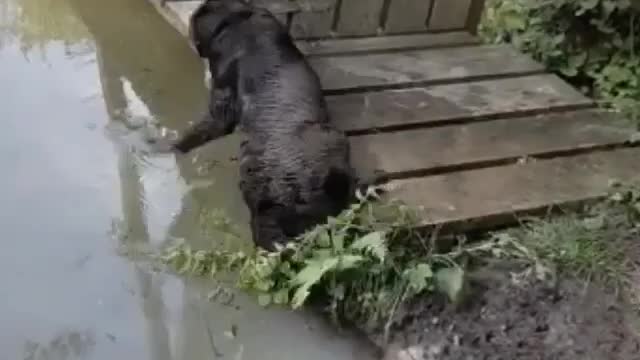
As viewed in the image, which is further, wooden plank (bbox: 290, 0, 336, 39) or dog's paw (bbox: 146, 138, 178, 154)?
wooden plank (bbox: 290, 0, 336, 39)

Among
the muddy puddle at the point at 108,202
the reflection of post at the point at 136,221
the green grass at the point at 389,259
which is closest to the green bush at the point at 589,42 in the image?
the green grass at the point at 389,259

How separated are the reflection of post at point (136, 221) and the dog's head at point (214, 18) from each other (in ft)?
1.87

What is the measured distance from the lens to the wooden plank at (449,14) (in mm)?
5168

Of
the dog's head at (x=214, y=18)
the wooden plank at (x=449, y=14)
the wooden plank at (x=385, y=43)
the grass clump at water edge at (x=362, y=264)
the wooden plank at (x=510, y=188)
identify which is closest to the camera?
the grass clump at water edge at (x=362, y=264)

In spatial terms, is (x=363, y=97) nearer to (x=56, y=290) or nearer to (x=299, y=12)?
(x=299, y=12)

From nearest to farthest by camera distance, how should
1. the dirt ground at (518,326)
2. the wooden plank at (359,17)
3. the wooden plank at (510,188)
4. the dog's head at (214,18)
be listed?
the dirt ground at (518,326) < the wooden plank at (510,188) < the dog's head at (214,18) < the wooden plank at (359,17)

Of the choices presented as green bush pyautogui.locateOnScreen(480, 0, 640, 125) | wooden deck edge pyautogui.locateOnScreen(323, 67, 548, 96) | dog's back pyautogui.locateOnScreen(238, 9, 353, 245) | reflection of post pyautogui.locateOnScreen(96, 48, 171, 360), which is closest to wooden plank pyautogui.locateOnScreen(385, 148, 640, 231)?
dog's back pyautogui.locateOnScreen(238, 9, 353, 245)

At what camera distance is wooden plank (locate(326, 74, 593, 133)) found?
4.28 metres

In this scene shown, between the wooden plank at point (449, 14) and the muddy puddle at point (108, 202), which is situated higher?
the wooden plank at point (449, 14)

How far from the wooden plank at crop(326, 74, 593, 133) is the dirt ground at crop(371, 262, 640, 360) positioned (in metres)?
0.98

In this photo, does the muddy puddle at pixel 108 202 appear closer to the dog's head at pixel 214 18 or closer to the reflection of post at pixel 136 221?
the reflection of post at pixel 136 221

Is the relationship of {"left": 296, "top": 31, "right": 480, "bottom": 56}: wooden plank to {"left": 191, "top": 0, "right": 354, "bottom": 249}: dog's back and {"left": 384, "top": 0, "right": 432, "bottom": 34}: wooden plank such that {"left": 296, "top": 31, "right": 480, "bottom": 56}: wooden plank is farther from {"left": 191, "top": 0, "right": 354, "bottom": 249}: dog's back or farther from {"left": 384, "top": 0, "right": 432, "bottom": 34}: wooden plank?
{"left": 191, "top": 0, "right": 354, "bottom": 249}: dog's back

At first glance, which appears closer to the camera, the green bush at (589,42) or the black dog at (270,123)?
the black dog at (270,123)

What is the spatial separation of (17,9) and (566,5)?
2.91m
